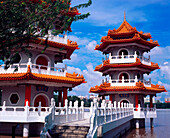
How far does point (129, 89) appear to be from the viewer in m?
26.1

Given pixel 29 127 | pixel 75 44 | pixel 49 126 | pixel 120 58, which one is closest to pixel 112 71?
pixel 120 58

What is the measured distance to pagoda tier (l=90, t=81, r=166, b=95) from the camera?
2589cm

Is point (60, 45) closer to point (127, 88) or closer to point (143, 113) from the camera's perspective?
point (127, 88)

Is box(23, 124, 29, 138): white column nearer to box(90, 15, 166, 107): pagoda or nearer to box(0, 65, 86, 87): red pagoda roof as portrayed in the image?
box(0, 65, 86, 87): red pagoda roof

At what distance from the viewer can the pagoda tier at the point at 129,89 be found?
25891 mm

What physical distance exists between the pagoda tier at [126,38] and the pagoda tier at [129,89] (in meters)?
5.51

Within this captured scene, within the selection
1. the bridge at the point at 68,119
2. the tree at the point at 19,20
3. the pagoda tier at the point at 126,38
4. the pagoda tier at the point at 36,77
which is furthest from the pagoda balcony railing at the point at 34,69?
the pagoda tier at the point at 126,38

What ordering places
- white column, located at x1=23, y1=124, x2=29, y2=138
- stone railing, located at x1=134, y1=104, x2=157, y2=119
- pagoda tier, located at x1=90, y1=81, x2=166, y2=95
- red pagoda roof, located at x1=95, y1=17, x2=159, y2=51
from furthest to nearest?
red pagoda roof, located at x1=95, y1=17, x2=159, y2=51 → pagoda tier, located at x1=90, y1=81, x2=166, y2=95 → stone railing, located at x1=134, y1=104, x2=157, y2=119 → white column, located at x1=23, y1=124, x2=29, y2=138

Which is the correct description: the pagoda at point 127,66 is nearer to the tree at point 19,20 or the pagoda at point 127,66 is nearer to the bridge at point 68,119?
the bridge at point 68,119

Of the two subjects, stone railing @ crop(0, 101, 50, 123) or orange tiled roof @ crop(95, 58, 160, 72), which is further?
orange tiled roof @ crop(95, 58, 160, 72)

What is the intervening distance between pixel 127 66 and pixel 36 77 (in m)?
13.8

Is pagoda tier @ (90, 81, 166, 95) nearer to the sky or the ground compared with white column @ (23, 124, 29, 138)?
nearer to the sky

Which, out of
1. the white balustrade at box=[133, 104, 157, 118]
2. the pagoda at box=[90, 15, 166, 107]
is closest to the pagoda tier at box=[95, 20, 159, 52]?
the pagoda at box=[90, 15, 166, 107]

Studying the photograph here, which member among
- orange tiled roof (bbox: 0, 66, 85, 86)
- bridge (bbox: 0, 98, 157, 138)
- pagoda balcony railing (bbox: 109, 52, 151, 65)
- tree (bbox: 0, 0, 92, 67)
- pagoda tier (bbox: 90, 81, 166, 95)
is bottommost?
bridge (bbox: 0, 98, 157, 138)
